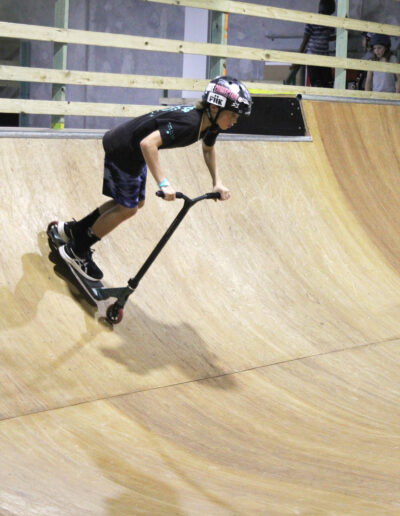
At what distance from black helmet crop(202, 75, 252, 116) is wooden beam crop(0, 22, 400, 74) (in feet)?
8.02

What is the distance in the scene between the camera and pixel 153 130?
16.1ft

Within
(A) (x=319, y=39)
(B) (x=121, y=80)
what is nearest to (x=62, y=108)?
(B) (x=121, y=80)

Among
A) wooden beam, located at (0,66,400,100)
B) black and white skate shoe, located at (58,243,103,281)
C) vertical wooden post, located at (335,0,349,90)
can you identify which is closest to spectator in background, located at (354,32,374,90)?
vertical wooden post, located at (335,0,349,90)

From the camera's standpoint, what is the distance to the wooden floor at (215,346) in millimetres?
3609

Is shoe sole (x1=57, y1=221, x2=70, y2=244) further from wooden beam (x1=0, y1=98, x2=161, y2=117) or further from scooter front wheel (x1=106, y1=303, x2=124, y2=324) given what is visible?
wooden beam (x1=0, y1=98, x2=161, y2=117)

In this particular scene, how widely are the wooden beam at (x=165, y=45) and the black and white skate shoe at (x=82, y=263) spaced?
7.77 feet

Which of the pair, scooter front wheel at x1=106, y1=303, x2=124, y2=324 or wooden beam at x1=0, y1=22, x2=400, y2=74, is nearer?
scooter front wheel at x1=106, y1=303, x2=124, y2=324

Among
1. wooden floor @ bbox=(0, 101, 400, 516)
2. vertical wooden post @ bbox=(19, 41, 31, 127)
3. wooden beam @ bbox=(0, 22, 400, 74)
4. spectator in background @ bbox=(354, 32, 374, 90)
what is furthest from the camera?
→ vertical wooden post @ bbox=(19, 41, 31, 127)

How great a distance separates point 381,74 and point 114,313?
6991 mm

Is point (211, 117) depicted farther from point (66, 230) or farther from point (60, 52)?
point (60, 52)

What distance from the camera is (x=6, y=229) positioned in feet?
17.5

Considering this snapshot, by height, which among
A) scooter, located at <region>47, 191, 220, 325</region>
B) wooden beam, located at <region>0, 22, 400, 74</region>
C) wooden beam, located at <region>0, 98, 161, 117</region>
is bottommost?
scooter, located at <region>47, 191, 220, 325</region>

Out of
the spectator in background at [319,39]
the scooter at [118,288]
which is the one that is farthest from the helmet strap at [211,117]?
the spectator in background at [319,39]

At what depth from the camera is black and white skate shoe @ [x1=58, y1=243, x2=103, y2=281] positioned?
17.0ft
